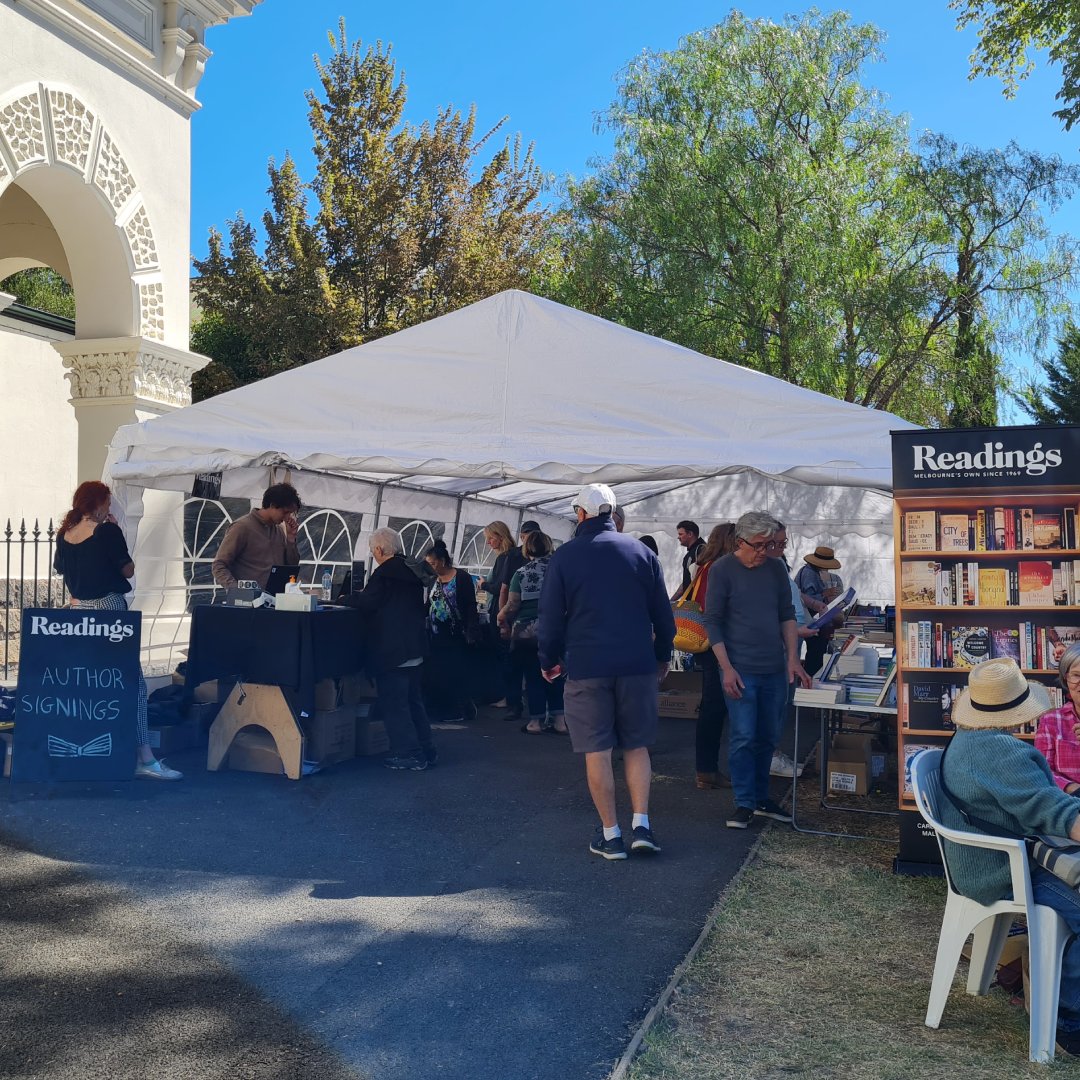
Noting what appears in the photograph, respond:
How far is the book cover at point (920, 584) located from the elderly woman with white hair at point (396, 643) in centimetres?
335

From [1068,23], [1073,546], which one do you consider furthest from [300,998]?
[1068,23]

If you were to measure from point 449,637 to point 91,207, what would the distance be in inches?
255

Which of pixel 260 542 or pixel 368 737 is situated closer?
pixel 368 737

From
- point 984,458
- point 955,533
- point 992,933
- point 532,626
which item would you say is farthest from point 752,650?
point 532,626

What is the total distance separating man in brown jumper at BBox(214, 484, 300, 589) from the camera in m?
8.56

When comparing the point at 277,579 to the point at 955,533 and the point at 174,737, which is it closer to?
the point at 174,737

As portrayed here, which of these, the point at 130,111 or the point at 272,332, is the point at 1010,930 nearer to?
the point at 130,111

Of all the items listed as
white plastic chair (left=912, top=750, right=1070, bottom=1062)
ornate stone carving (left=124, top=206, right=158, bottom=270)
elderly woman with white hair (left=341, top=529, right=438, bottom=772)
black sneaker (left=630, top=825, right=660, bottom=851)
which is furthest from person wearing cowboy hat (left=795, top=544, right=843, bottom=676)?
ornate stone carving (left=124, top=206, right=158, bottom=270)

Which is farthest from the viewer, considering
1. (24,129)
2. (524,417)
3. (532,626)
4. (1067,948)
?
(24,129)

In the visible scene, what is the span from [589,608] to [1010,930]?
2446 mm

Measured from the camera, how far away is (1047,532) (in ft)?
18.8

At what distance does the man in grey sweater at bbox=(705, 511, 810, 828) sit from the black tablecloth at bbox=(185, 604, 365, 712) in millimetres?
2558

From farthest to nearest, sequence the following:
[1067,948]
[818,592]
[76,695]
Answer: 1. [818,592]
2. [76,695]
3. [1067,948]

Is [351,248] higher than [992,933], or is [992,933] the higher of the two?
[351,248]
